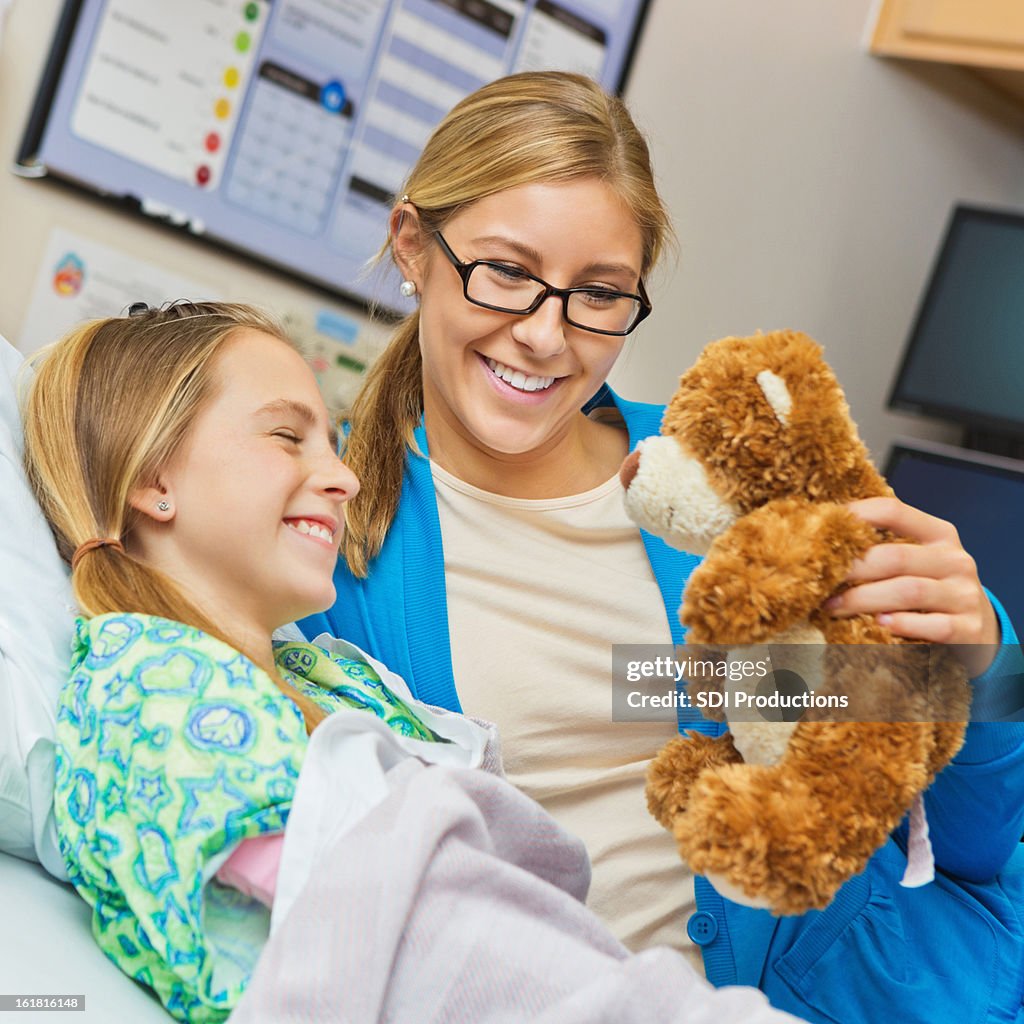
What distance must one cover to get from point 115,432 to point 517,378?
38 centimetres

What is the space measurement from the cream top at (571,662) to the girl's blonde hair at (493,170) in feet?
0.23

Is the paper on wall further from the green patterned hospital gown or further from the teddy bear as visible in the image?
the teddy bear

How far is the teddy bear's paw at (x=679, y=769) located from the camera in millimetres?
824

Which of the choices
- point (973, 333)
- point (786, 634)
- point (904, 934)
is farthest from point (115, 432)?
point (973, 333)

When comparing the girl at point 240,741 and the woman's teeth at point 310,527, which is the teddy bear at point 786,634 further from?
the woman's teeth at point 310,527

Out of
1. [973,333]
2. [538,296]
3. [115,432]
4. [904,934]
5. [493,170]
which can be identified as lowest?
[904,934]

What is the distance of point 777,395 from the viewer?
76 cm

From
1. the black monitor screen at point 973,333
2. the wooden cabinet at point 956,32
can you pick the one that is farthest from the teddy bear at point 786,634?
the wooden cabinet at point 956,32

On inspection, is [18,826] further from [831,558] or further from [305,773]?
[831,558]

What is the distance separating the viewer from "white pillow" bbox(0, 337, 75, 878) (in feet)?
2.80

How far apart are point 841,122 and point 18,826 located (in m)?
2.15

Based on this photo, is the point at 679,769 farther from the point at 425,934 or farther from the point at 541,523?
the point at 541,523

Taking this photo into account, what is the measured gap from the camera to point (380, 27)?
1820 millimetres

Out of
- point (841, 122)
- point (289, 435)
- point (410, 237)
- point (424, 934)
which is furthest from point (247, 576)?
point (841, 122)
